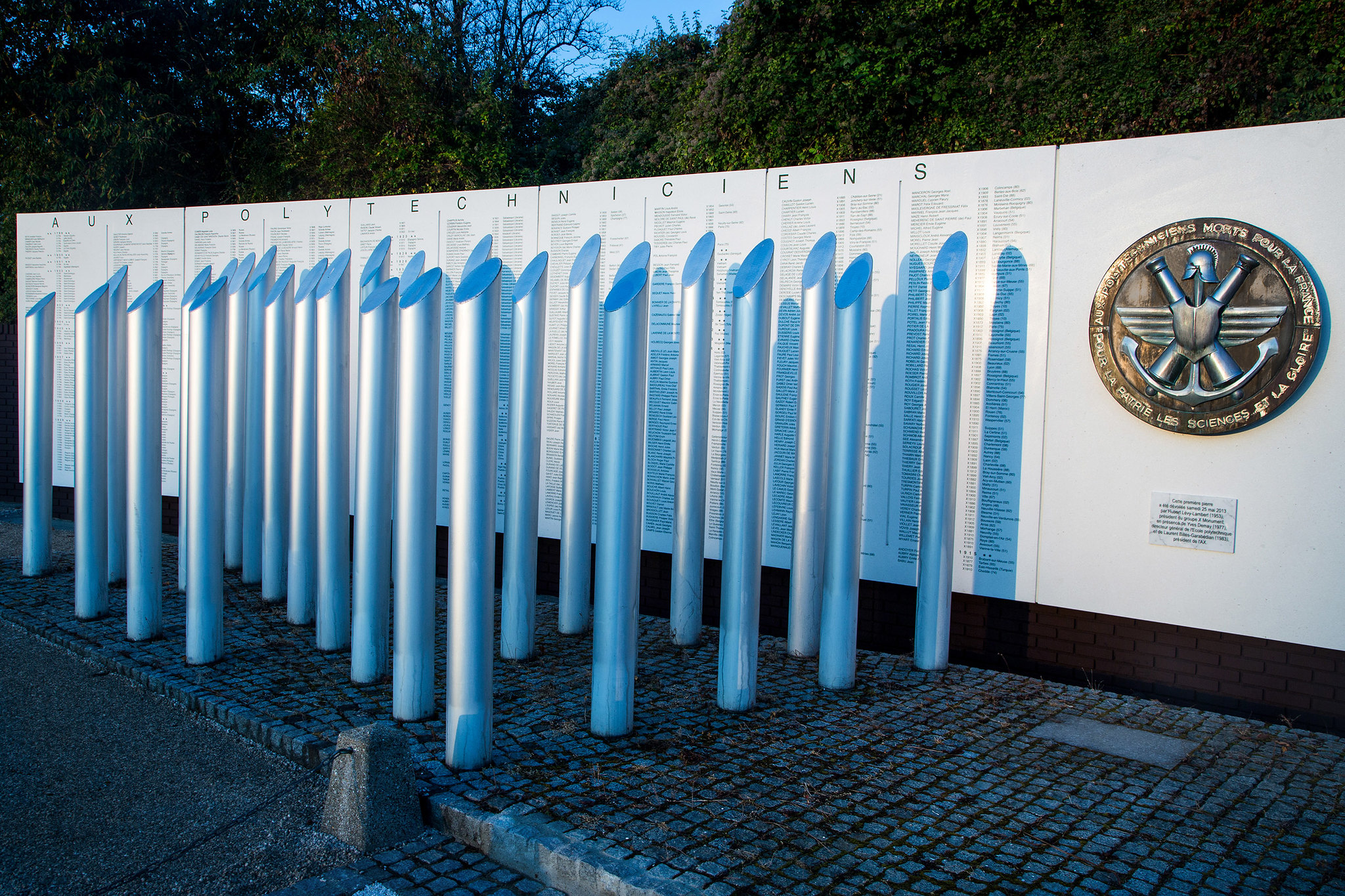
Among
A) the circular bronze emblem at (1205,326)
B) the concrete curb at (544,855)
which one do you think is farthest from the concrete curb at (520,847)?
the circular bronze emblem at (1205,326)

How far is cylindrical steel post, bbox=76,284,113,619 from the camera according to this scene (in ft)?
23.2

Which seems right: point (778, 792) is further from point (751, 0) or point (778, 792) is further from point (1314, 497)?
point (751, 0)

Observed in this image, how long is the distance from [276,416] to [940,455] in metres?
4.78

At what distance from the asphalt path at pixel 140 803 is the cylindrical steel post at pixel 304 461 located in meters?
1.39

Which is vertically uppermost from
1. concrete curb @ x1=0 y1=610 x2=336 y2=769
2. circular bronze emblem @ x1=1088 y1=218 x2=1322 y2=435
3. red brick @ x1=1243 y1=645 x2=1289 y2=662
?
circular bronze emblem @ x1=1088 y1=218 x2=1322 y2=435

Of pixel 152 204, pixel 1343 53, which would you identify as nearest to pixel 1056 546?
pixel 1343 53

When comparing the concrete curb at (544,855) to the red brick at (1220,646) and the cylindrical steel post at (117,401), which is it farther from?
the cylindrical steel post at (117,401)

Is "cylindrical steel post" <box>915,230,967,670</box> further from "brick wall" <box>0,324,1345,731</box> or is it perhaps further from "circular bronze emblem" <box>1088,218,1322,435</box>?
"circular bronze emblem" <box>1088,218,1322,435</box>

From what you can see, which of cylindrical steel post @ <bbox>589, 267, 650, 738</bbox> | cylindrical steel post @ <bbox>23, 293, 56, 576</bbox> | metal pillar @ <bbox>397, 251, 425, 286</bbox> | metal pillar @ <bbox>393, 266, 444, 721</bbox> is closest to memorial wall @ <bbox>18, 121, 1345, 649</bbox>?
metal pillar @ <bbox>397, 251, 425, 286</bbox>

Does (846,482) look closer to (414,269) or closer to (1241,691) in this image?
(1241,691)

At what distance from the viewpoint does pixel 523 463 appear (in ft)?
22.0

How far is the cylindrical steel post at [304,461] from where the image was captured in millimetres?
6621

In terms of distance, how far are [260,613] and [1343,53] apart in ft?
36.3

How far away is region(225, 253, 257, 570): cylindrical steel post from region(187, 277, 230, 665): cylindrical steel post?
32 cm
